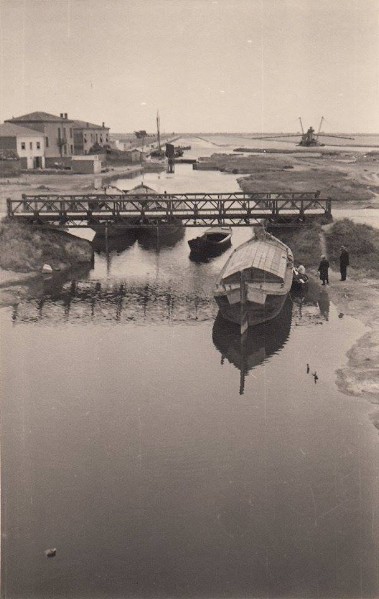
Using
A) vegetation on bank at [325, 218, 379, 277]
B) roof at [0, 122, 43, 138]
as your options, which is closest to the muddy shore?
vegetation on bank at [325, 218, 379, 277]

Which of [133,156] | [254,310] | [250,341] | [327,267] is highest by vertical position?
[133,156]

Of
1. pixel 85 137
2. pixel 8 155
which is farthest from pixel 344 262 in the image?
pixel 85 137

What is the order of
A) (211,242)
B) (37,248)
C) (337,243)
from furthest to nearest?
(211,242), (337,243), (37,248)

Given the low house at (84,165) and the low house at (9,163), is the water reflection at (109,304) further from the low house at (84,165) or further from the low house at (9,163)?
the low house at (84,165)

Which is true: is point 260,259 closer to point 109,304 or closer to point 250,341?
point 250,341

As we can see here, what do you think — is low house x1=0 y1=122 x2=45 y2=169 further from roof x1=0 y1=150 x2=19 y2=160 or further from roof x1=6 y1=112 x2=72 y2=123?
roof x1=6 y1=112 x2=72 y2=123

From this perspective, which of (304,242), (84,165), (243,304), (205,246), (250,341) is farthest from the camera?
(84,165)

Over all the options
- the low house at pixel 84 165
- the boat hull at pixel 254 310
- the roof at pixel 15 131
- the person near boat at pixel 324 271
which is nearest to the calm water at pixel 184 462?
the boat hull at pixel 254 310
